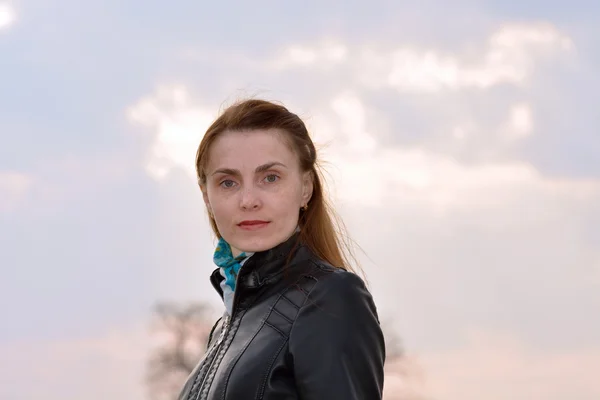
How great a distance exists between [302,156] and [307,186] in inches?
6.8

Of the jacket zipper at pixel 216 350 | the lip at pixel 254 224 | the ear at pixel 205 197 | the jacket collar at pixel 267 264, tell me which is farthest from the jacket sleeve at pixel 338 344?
the ear at pixel 205 197

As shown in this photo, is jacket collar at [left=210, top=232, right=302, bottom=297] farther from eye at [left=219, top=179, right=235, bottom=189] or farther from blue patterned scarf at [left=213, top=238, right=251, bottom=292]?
eye at [left=219, top=179, right=235, bottom=189]

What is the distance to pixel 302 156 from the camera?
4.11m

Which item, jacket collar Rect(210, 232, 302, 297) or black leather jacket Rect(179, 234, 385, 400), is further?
jacket collar Rect(210, 232, 302, 297)

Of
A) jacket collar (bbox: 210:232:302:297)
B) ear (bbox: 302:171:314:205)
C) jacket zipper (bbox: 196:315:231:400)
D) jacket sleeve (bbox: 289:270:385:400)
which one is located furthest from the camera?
ear (bbox: 302:171:314:205)

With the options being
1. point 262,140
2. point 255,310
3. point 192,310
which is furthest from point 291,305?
point 192,310

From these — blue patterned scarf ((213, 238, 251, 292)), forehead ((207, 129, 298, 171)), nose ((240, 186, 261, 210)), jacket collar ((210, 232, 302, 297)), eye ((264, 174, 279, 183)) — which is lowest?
jacket collar ((210, 232, 302, 297))

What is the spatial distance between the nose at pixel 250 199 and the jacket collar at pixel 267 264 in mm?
240

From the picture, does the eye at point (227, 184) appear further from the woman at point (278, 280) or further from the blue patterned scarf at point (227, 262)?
the blue patterned scarf at point (227, 262)

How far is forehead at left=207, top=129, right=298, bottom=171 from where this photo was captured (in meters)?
3.97

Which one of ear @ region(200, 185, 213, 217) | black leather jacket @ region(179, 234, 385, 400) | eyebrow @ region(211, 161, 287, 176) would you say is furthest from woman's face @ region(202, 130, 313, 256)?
ear @ region(200, 185, 213, 217)

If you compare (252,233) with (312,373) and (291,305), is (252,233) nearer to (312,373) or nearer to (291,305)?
(291,305)

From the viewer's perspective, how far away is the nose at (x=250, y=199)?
3.93 meters

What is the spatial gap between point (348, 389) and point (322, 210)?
108 centimetres
